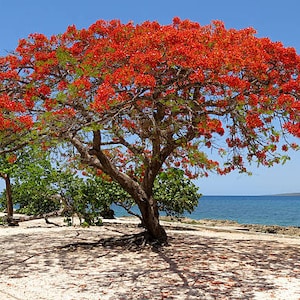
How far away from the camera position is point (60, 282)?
813 cm

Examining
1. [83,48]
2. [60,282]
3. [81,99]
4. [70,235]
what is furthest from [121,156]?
[60,282]

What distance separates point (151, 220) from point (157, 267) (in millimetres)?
3050

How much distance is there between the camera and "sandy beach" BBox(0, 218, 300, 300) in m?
7.38

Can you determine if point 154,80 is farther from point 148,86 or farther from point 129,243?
point 129,243

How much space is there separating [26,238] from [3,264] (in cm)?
455

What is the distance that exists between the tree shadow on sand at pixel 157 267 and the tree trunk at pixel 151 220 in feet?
1.44

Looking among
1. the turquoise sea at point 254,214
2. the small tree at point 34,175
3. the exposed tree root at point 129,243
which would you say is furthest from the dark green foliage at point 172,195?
the turquoise sea at point 254,214

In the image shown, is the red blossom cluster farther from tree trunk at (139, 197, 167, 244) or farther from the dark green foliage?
the dark green foliage

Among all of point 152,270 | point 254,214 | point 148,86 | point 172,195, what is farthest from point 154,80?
point 254,214

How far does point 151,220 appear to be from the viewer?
40.5 ft

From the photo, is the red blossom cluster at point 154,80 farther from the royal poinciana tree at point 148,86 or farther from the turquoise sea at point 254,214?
the turquoise sea at point 254,214

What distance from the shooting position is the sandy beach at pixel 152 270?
738cm

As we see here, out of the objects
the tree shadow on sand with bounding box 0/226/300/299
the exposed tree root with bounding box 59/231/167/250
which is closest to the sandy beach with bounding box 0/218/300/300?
the tree shadow on sand with bounding box 0/226/300/299

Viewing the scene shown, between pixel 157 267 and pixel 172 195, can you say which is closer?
pixel 157 267
